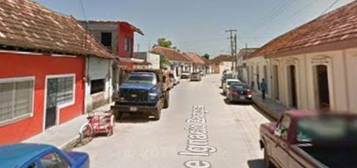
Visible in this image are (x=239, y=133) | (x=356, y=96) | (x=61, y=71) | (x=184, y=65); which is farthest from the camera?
(x=184, y=65)

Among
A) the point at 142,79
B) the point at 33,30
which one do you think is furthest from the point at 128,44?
the point at 33,30

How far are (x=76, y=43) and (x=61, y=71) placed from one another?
2763mm

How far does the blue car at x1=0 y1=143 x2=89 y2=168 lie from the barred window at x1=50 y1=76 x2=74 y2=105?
304 inches

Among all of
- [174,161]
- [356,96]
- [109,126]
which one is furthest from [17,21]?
[356,96]

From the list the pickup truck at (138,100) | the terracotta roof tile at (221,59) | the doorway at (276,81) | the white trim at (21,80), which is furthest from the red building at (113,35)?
the terracotta roof tile at (221,59)

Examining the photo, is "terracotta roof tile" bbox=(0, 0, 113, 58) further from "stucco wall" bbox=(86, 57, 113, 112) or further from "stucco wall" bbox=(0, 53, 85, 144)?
"stucco wall" bbox=(86, 57, 113, 112)

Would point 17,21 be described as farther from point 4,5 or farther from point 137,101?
point 137,101

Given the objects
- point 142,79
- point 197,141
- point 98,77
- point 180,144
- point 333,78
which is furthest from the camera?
point 98,77

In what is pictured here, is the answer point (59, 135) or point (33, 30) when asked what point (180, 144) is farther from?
point (33, 30)

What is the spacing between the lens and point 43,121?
991 cm

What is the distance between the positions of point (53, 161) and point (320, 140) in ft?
14.2

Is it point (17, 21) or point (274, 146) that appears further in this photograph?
point (17, 21)

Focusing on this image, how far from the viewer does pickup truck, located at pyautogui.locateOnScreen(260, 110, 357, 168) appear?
429cm

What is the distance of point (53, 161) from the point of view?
12.4 ft
